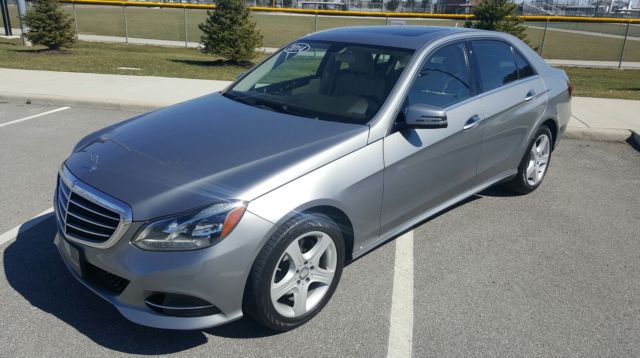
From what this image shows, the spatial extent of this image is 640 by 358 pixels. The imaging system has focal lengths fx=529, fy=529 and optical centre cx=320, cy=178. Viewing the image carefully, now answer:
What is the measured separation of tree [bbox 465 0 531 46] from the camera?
581 inches

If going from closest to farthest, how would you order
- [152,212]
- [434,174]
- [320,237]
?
[152,212] → [320,237] → [434,174]

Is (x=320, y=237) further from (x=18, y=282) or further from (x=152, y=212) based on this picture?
(x=18, y=282)

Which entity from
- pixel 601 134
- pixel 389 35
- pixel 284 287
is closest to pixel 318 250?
pixel 284 287

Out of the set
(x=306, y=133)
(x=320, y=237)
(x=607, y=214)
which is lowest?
(x=607, y=214)

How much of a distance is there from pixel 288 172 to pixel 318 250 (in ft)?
1.74

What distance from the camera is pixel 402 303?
11.3 ft

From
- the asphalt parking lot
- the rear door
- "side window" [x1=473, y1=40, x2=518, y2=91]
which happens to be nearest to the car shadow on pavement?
the asphalt parking lot

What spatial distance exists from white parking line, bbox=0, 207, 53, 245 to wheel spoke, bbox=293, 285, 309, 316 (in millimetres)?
2506

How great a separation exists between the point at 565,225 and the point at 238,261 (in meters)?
3.31

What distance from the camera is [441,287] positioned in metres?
3.67

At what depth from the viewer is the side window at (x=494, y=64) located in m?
4.55

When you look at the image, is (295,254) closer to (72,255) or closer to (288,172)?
(288,172)

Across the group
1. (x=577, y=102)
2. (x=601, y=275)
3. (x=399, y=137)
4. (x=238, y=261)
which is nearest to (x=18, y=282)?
(x=238, y=261)

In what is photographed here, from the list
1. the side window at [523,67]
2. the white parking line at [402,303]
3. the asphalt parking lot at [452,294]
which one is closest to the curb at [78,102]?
the asphalt parking lot at [452,294]
